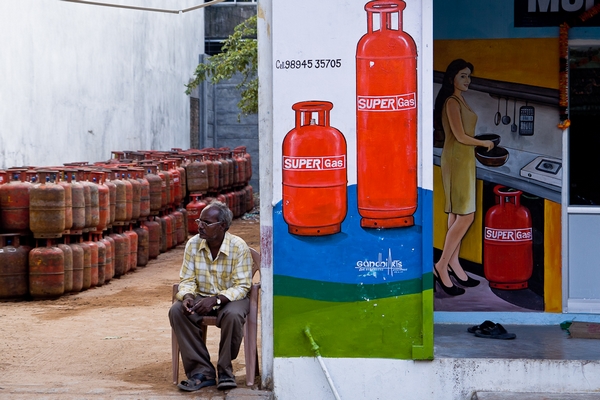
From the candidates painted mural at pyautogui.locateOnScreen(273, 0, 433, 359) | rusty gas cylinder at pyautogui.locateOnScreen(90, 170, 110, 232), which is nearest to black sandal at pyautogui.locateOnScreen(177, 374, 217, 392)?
painted mural at pyautogui.locateOnScreen(273, 0, 433, 359)

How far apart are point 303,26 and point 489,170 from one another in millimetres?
2402

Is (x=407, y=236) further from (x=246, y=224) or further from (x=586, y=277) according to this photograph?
(x=246, y=224)

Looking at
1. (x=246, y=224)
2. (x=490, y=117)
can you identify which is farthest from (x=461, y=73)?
(x=246, y=224)

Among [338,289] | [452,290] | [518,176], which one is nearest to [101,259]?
[452,290]

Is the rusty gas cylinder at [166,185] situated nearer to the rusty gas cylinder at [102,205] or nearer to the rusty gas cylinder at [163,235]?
the rusty gas cylinder at [163,235]

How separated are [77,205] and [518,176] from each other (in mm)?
6015

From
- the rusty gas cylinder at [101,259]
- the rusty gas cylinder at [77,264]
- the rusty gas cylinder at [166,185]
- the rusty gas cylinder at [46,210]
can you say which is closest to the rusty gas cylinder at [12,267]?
the rusty gas cylinder at [46,210]

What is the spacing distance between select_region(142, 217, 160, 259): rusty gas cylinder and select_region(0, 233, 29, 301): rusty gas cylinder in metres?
3.69

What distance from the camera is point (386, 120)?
5633mm

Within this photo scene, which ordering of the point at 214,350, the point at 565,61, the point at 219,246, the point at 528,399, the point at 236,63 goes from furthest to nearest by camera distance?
the point at 236,63
the point at 214,350
the point at 565,61
the point at 219,246
the point at 528,399

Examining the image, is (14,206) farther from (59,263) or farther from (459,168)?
(459,168)

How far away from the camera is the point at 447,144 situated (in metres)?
7.29

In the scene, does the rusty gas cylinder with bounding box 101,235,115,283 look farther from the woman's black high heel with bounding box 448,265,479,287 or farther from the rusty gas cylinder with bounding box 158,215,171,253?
the woman's black high heel with bounding box 448,265,479,287

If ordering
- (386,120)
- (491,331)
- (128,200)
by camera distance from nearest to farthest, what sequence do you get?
1. (386,120)
2. (491,331)
3. (128,200)
